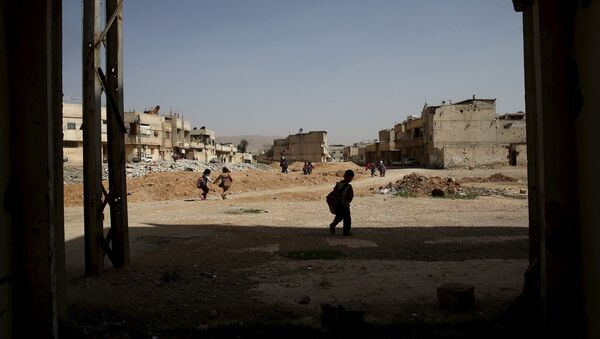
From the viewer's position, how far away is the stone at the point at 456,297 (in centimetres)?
415

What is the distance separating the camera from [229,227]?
11.1m

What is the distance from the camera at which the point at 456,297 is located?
163 inches

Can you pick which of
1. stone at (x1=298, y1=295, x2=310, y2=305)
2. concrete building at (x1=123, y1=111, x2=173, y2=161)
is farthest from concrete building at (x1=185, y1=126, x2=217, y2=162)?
stone at (x1=298, y1=295, x2=310, y2=305)

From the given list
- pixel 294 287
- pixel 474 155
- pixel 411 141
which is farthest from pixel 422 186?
pixel 411 141

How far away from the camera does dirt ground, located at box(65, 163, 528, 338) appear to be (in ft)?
12.7

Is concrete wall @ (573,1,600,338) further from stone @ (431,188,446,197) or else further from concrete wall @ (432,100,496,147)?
concrete wall @ (432,100,496,147)

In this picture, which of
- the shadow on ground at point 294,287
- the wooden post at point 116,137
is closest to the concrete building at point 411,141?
the shadow on ground at point 294,287

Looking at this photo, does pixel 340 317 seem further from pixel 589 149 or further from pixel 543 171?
pixel 589 149

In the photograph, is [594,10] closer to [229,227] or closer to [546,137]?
[546,137]

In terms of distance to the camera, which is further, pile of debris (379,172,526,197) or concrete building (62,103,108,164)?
concrete building (62,103,108,164)

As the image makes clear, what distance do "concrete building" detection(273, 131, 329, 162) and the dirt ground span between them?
195 feet

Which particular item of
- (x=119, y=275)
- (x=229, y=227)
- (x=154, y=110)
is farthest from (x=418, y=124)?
(x=119, y=275)

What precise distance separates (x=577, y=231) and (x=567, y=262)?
22cm

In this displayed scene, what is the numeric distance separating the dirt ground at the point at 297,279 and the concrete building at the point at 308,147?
5947 centimetres
